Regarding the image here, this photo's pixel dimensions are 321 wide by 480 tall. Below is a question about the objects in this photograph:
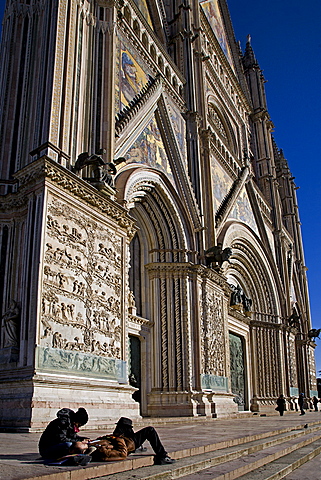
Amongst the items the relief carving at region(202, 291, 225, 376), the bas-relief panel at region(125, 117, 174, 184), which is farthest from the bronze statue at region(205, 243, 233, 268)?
the bas-relief panel at region(125, 117, 174, 184)

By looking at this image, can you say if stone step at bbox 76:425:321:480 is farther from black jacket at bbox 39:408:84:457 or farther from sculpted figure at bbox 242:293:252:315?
sculpted figure at bbox 242:293:252:315

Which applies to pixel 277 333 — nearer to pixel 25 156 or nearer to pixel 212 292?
pixel 212 292

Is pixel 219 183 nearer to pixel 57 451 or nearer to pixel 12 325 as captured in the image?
pixel 12 325

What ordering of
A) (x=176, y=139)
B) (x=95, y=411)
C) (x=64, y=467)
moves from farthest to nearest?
(x=176, y=139)
(x=95, y=411)
(x=64, y=467)

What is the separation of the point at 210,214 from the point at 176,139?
3.26 meters

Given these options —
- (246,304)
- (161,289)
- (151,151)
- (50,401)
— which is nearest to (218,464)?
(50,401)

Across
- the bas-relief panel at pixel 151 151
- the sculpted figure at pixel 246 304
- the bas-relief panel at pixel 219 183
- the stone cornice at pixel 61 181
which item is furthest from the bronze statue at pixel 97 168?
the sculpted figure at pixel 246 304

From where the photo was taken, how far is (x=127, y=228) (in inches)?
420

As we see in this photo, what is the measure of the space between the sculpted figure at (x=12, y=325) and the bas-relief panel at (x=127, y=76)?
6324 mm

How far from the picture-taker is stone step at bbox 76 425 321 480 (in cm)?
361

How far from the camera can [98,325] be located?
9109 millimetres

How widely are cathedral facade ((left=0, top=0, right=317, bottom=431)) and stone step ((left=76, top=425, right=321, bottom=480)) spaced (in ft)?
10.2

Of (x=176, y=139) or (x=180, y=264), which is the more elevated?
(x=176, y=139)

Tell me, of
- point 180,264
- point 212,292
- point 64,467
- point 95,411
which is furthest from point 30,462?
point 212,292
